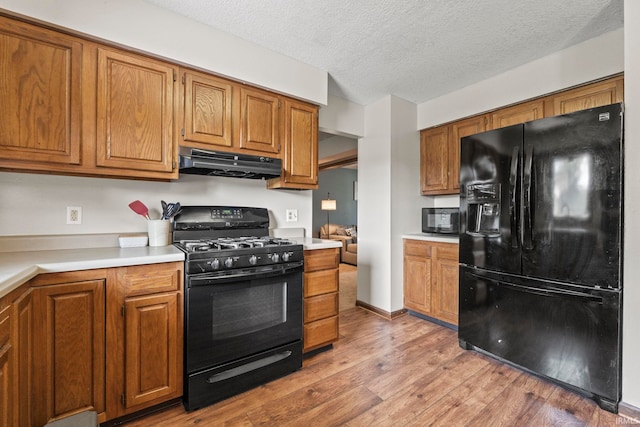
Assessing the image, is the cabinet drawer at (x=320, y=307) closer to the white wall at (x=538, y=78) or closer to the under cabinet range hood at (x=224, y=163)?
the under cabinet range hood at (x=224, y=163)

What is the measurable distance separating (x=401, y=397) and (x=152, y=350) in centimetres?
152

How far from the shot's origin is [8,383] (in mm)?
1049

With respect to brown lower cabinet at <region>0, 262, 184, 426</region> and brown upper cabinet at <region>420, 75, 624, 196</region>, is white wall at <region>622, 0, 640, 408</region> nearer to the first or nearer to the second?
brown upper cabinet at <region>420, 75, 624, 196</region>

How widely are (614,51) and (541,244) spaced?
1556 mm

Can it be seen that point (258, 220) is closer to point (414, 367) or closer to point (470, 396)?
point (414, 367)

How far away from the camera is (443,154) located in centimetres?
324

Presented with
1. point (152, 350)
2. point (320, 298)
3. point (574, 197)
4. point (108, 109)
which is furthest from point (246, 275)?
point (574, 197)

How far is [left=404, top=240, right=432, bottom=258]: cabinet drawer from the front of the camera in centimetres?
301

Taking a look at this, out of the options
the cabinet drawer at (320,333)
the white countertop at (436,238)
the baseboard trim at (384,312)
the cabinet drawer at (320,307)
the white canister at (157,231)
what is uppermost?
the white canister at (157,231)

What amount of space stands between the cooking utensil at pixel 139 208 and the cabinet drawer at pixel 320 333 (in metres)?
1.45

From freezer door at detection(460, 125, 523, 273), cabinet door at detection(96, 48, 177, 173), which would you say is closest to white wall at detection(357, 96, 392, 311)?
freezer door at detection(460, 125, 523, 273)

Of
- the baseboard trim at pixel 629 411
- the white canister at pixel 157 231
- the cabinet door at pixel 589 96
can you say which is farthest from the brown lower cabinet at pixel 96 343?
the cabinet door at pixel 589 96

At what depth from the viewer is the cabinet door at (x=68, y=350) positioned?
4.28 ft

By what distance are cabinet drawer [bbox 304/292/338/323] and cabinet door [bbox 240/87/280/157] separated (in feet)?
4.08
